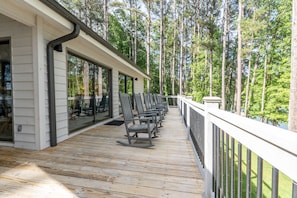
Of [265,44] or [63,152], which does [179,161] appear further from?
[265,44]

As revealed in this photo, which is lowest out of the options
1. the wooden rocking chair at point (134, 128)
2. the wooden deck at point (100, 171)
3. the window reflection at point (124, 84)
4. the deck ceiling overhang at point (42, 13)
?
the wooden deck at point (100, 171)

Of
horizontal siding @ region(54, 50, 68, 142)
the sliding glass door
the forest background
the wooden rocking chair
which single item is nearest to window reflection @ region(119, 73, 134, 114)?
the forest background

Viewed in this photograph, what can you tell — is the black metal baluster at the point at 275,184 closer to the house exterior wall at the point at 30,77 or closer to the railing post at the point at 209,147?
the railing post at the point at 209,147

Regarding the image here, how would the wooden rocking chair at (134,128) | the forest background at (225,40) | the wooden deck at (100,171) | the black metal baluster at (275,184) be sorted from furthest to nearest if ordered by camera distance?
the forest background at (225,40)
the wooden rocking chair at (134,128)
the wooden deck at (100,171)
the black metal baluster at (275,184)

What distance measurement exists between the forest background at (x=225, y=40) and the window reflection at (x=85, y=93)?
20.5ft

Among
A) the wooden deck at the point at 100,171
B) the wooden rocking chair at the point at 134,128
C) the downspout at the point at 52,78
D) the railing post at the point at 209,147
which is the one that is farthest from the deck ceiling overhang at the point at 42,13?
the railing post at the point at 209,147

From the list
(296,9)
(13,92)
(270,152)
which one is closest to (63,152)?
(13,92)

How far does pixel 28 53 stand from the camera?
132 inches

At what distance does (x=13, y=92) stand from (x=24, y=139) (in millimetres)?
916

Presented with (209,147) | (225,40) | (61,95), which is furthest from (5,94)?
(225,40)

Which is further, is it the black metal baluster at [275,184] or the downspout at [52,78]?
the downspout at [52,78]

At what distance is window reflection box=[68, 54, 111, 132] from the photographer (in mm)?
4613

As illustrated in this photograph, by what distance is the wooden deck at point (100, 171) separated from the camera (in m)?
2.04

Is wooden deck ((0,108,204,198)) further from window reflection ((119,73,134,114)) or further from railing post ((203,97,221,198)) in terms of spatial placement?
window reflection ((119,73,134,114))
